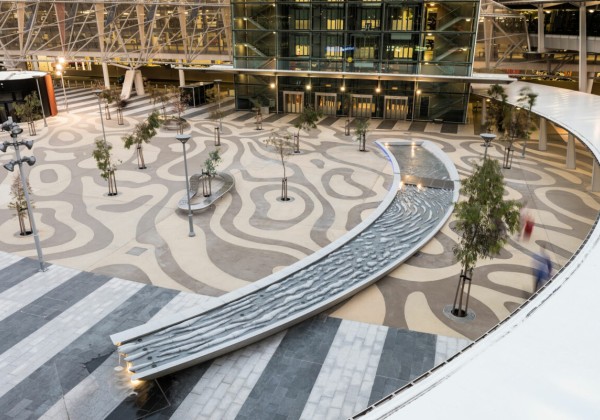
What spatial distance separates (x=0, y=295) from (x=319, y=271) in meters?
9.44

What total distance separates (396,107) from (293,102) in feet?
30.2

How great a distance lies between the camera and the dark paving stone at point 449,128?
121 feet

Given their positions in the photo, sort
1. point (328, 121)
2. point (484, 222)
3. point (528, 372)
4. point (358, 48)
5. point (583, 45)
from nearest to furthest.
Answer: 1. point (528, 372)
2. point (484, 222)
3. point (583, 45)
4. point (328, 121)
5. point (358, 48)

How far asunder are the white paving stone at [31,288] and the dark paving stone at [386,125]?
1093 inches

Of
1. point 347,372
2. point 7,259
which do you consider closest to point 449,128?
point 347,372

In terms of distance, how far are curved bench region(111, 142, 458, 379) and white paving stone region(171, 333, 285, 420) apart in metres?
0.27

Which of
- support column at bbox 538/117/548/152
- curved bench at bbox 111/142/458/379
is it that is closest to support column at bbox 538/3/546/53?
Answer: support column at bbox 538/117/548/152

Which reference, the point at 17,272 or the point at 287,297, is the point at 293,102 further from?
the point at 287,297

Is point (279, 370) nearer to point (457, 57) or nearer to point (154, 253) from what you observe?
point (154, 253)

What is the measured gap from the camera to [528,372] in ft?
17.6

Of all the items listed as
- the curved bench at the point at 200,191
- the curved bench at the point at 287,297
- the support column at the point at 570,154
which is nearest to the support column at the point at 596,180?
the support column at the point at 570,154

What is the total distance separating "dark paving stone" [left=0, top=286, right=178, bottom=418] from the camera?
33.9 feet

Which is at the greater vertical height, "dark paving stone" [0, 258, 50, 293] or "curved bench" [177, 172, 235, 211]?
"curved bench" [177, 172, 235, 211]

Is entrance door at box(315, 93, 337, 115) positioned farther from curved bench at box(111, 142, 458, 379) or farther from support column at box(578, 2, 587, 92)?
curved bench at box(111, 142, 458, 379)
